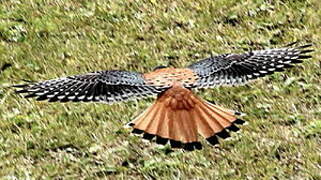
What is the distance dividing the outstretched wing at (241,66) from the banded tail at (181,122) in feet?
0.49

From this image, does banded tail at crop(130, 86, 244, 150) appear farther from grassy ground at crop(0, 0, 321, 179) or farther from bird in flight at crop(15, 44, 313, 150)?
grassy ground at crop(0, 0, 321, 179)

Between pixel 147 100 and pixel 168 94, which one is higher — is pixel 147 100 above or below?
below

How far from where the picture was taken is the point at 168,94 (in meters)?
3.86

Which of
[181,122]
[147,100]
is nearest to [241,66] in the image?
[181,122]

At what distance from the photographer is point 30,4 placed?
10766 mm

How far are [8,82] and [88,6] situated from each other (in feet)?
7.89

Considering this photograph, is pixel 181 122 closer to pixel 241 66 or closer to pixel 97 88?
pixel 97 88

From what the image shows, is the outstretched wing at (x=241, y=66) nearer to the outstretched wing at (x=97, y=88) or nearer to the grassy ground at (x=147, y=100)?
the outstretched wing at (x=97, y=88)

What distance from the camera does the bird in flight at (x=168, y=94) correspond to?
3807 millimetres

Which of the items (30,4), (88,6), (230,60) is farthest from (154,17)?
(230,60)

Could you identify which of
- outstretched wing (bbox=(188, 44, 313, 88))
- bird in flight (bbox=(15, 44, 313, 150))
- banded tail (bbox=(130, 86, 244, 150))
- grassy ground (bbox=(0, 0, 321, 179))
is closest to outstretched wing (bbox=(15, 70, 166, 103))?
bird in flight (bbox=(15, 44, 313, 150))

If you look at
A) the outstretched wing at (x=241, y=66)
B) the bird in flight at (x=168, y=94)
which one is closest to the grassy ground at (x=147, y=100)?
the outstretched wing at (x=241, y=66)

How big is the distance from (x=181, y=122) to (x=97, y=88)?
0.48 metres

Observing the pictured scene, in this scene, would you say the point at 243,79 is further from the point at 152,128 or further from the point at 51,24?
the point at 51,24
